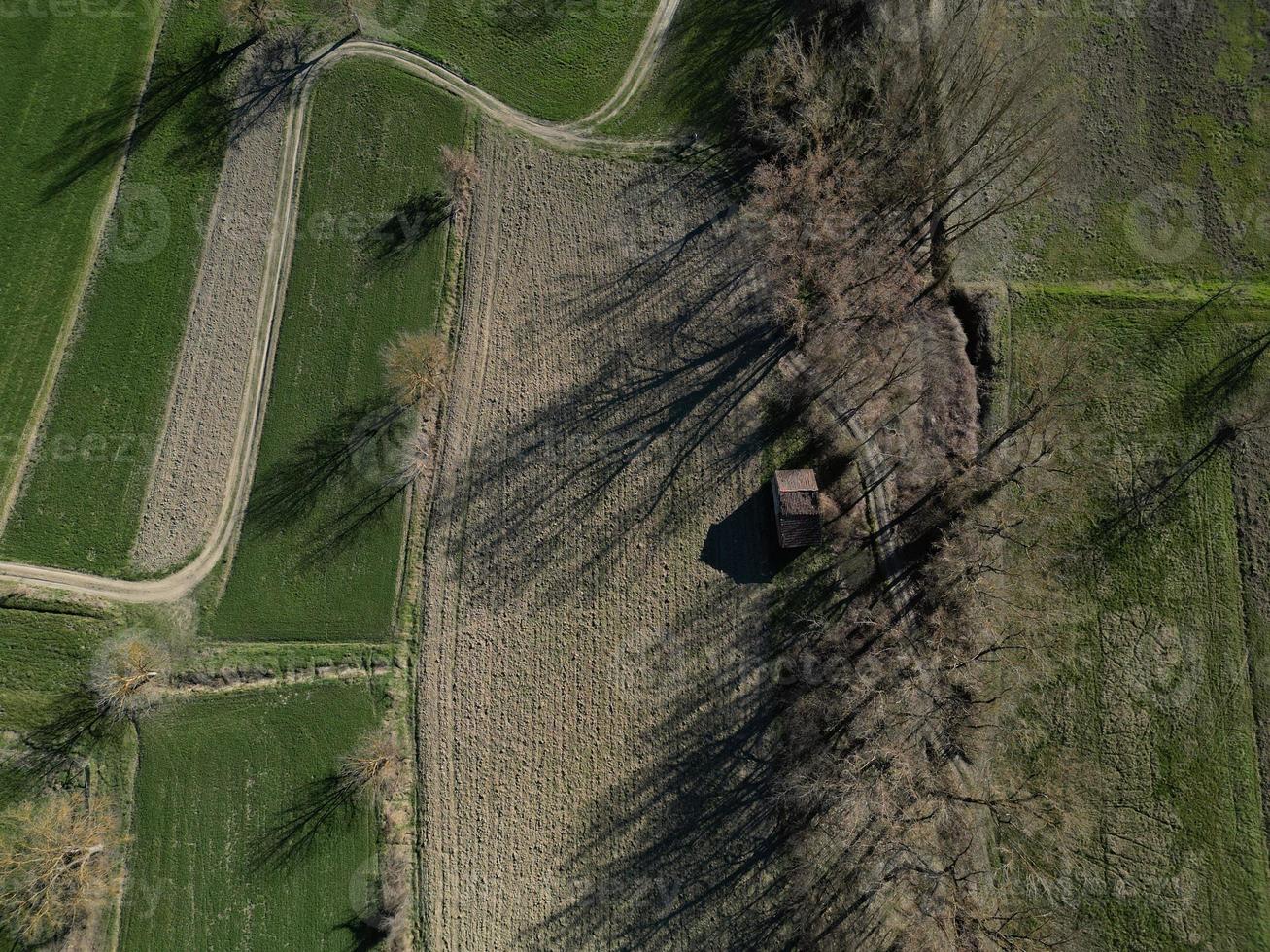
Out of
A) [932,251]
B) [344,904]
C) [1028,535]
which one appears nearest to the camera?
[344,904]

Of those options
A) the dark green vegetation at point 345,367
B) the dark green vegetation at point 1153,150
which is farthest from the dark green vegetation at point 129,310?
the dark green vegetation at point 1153,150

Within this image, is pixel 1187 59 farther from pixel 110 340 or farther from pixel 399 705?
pixel 110 340

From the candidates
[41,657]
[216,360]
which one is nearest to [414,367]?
[216,360]

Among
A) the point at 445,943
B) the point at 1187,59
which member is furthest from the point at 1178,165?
the point at 445,943

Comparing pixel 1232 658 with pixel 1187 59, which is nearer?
pixel 1232 658

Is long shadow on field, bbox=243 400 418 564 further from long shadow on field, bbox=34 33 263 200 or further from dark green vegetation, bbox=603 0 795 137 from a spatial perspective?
dark green vegetation, bbox=603 0 795 137

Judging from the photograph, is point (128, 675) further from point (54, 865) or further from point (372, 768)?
point (372, 768)

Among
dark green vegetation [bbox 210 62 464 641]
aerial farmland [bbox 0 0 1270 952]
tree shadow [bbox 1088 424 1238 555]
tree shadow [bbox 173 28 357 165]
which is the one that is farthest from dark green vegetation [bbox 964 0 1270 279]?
tree shadow [bbox 173 28 357 165]
